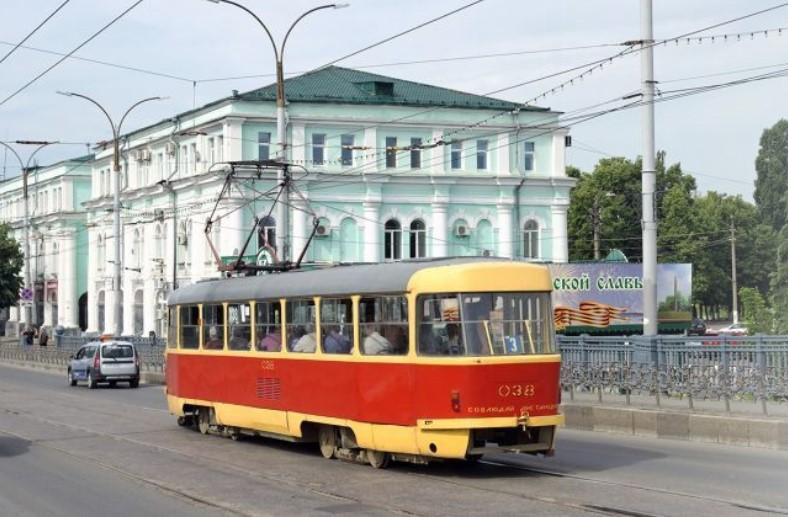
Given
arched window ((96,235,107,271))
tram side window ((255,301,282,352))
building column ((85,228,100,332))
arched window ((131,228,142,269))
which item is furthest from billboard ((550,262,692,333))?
building column ((85,228,100,332))

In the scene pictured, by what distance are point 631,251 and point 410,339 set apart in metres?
81.1

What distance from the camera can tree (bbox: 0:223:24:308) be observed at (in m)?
85.4

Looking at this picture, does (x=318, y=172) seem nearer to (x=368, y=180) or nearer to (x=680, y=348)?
(x=368, y=180)

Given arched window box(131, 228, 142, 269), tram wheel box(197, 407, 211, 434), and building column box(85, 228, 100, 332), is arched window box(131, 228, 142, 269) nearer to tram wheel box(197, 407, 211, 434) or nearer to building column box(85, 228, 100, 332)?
building column box(85, 228, 100, 332)

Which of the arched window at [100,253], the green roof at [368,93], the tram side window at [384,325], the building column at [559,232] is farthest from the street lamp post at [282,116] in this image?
the arched window at [100,253]

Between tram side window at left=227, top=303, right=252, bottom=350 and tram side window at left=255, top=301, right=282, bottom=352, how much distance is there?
1.27 feet

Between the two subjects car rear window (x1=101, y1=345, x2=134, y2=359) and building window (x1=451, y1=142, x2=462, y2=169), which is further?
building window (x1=451, y1=142, x2=462, y2=169)

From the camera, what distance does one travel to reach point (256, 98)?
2542 inches

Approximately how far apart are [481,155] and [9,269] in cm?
3593

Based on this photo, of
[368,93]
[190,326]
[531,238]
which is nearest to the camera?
[190,326]

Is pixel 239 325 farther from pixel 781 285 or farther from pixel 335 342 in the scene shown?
pixel 781 285

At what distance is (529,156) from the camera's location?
6950 cm

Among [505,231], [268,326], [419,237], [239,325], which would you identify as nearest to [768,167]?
[505,231]

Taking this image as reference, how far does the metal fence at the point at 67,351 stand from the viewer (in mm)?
49250
